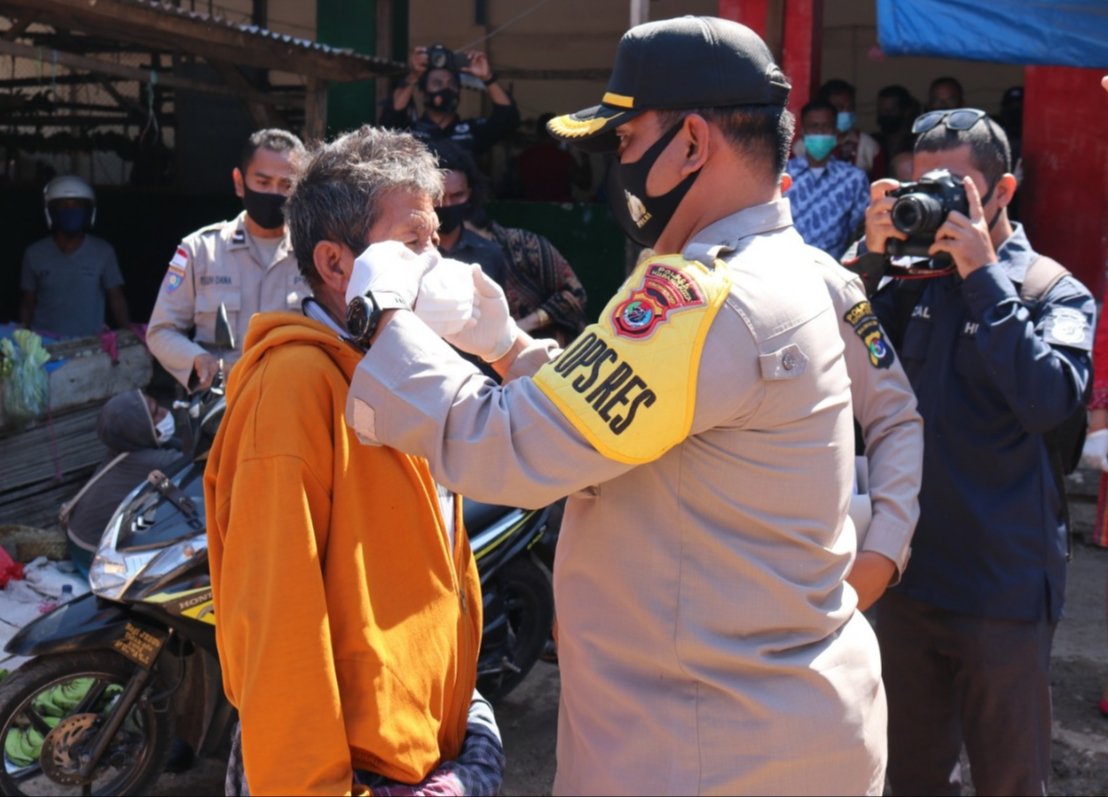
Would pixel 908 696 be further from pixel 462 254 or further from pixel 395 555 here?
pixel 462 254

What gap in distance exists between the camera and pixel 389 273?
5.98ft

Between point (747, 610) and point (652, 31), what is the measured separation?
0.87m

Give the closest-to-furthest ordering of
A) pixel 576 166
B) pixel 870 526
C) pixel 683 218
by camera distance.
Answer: pixel 683 218 → pixel 870 526 → pixel 576 166

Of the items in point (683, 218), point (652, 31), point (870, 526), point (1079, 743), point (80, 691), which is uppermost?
point (652, 31)

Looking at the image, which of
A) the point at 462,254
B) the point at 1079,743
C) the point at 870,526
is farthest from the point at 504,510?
the point at 1079,743

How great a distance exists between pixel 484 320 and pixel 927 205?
1.26 meters

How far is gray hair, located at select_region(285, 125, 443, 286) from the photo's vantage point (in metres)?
2.09

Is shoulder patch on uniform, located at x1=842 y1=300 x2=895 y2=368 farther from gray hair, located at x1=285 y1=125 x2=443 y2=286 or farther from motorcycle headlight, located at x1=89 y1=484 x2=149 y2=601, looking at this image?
motorcycle headlight, located at x1=89 y1=484 x2=149 y2=601

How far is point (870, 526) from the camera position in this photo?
9.14ft

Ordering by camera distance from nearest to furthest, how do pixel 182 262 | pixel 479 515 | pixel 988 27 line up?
pixel 479 515, pixel 182 262, pixel 988 27

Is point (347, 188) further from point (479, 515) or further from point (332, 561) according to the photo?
point (479, 515)

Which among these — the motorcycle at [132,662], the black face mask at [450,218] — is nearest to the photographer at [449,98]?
the black face mask at [450,218]

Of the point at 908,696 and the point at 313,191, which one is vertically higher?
the point at 313,191

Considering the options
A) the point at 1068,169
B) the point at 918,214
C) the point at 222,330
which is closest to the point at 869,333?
the point at 918,214
